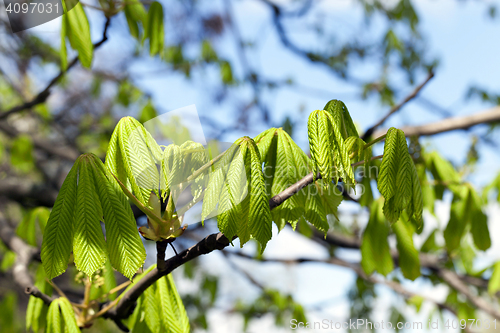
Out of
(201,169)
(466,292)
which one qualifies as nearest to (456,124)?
(466,292)

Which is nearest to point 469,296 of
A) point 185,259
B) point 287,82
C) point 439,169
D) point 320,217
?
point 439,169

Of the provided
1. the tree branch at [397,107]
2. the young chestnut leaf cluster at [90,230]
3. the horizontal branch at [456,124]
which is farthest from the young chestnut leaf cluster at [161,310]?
the horizontal branch at [456,124]

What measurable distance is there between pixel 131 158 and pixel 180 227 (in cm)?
22

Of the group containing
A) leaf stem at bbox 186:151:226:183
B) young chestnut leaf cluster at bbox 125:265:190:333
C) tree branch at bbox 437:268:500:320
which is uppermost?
leaf stem at bbox 186:151:226:183

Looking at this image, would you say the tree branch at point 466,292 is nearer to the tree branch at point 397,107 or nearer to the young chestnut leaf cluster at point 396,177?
the tree branch at point 397,107

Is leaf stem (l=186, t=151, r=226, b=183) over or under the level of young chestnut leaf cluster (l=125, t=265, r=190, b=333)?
over

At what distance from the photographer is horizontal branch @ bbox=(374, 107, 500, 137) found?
85.0 inches

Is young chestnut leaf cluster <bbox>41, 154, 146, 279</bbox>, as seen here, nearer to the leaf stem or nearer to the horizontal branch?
the leaf stem

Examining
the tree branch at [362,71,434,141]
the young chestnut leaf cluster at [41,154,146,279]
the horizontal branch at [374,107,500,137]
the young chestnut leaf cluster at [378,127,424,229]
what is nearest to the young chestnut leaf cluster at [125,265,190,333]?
the young chestnut leaf cluster at [41,154,146,279]

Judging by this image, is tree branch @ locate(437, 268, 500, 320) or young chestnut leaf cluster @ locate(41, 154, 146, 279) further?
tree branch @ locate(437, 268, 500, 320)

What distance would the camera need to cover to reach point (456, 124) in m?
2.24

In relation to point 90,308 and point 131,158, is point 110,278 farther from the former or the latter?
point 131,158

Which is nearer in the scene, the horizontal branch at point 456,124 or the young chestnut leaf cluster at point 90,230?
the young chestnut leaf cluster at point 90,230

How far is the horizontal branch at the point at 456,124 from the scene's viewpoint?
2160 millimetres
